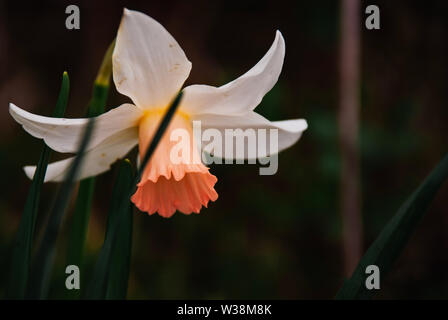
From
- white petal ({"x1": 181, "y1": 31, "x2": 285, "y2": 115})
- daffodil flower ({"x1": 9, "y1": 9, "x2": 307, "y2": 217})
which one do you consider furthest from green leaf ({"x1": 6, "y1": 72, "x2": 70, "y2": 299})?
white petal ({"x1": 181, "y1": 31, "x2": 285, "y2": 115})

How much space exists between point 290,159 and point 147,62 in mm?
1649

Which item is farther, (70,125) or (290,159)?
(290,159)

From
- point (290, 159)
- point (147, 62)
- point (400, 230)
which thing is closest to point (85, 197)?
point (147, 62)

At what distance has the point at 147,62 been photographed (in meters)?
0.84

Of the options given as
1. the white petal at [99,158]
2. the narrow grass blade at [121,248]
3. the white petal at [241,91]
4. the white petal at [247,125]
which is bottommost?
the narrow grass blade at [121,248]

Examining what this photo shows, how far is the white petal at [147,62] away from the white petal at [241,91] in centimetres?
4

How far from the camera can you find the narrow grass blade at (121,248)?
0.73 m

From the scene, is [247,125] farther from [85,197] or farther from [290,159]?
[290,159]

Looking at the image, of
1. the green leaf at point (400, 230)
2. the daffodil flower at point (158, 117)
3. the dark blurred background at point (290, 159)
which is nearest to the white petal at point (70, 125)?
the daffodil flower at point (158, 117)

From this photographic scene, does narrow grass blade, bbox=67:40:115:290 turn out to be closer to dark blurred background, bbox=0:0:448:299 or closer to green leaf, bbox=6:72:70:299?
green leaf, bbox=6:72:70:299

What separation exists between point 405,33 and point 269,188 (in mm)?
947

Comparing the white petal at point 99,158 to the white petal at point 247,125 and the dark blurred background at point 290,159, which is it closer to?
the white petal at point 247,125

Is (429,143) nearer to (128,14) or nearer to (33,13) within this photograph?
(128,14)

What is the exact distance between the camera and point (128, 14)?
0.76 m
